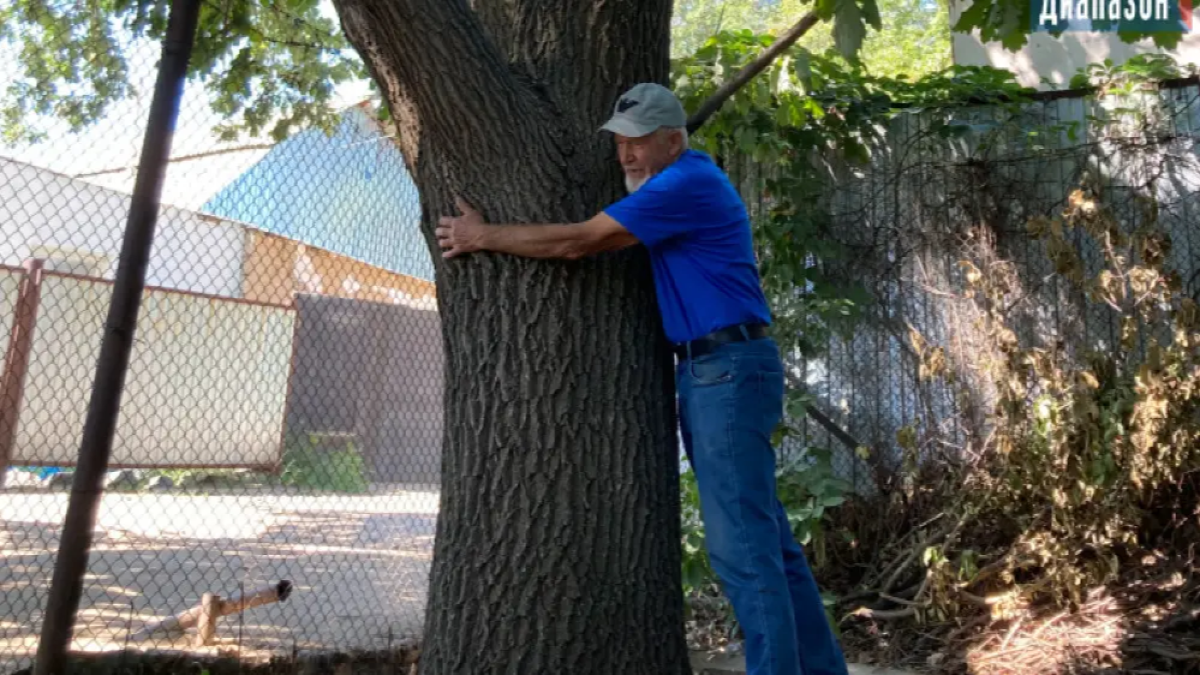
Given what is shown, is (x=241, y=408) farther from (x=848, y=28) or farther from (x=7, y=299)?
(x=848, y=28)

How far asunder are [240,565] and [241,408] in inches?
47.4

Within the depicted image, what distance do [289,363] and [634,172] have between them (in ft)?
17.1

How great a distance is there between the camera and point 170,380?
698 centimetres

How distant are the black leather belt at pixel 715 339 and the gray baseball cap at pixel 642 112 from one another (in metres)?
0.61

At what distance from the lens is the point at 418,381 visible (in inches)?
333

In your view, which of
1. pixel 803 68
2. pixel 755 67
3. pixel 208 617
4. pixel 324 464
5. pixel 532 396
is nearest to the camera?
pixel 532 396

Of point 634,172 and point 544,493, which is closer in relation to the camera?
point 544,493

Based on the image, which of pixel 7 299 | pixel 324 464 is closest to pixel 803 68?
pixel 7 299

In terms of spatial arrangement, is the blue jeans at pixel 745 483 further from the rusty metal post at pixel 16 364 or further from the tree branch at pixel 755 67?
the rusty metal post at pixel 16 364

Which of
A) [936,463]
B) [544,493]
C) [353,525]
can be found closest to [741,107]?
[936,463]

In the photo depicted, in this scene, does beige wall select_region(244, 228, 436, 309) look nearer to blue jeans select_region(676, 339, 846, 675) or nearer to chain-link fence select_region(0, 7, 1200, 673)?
chain-link fence select_region(0, 7, 1200, 673)

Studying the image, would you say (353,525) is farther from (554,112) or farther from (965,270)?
(554,112)

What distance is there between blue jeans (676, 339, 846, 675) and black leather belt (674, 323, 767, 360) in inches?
0.7

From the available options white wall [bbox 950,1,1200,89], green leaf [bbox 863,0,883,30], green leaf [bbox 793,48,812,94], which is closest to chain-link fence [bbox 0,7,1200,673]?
green leaf [bbox 793,48,812,94]
